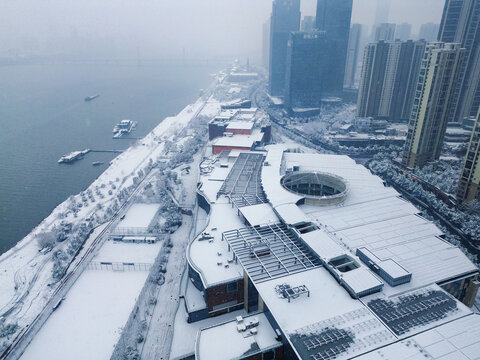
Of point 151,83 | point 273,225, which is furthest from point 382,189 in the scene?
point 151,83

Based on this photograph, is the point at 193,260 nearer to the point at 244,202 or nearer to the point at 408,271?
the point at 244,202

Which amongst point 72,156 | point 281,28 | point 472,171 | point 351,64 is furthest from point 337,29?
point 72,156

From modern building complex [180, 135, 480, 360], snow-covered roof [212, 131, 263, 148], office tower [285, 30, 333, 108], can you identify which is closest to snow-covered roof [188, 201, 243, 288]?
modern building complex [180, 135, 480, 360]

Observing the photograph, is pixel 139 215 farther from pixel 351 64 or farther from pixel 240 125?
pixel 351 64

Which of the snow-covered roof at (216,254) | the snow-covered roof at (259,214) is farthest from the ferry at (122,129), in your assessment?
the snow-covered roof at (259,214)

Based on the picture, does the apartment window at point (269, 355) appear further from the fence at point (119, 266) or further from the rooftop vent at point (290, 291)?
the fence at point (119, 266)

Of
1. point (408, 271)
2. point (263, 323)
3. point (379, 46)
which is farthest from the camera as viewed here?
point (379, 46)

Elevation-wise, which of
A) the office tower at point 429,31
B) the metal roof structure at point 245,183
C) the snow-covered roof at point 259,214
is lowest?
the metal roof structure at point 245,183
